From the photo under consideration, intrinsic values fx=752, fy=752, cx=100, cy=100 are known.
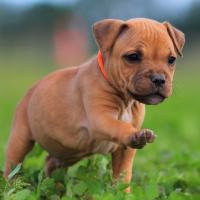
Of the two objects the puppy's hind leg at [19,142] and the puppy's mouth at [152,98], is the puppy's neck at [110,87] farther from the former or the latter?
the puppy's hind leg at [19,142]

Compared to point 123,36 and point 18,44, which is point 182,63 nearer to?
point 18,44

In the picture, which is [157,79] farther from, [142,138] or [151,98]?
[142,138]

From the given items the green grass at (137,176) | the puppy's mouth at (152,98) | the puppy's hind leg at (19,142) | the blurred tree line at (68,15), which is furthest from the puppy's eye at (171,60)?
the blurred tree line at (68,15)

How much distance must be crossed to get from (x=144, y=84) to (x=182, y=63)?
38.3m

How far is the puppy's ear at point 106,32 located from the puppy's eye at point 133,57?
25 centimetres

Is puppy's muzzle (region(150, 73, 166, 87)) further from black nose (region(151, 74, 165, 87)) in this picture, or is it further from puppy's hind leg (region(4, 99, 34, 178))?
puppy's hind leg (region(4, 99, 34, 178))

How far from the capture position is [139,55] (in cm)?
627

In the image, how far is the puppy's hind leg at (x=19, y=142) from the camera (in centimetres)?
743

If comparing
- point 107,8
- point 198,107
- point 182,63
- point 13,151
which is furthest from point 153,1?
point 13,151

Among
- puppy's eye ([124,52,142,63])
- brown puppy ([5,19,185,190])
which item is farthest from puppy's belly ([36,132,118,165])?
puppy's eye ([124,52,142,63])

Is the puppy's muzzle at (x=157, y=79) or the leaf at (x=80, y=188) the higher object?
the puppy's muzzle at (x=157, y=79)

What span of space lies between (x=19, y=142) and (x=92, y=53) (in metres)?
38.1

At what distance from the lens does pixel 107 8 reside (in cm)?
6738

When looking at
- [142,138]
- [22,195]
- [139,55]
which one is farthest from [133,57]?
[22,195]
